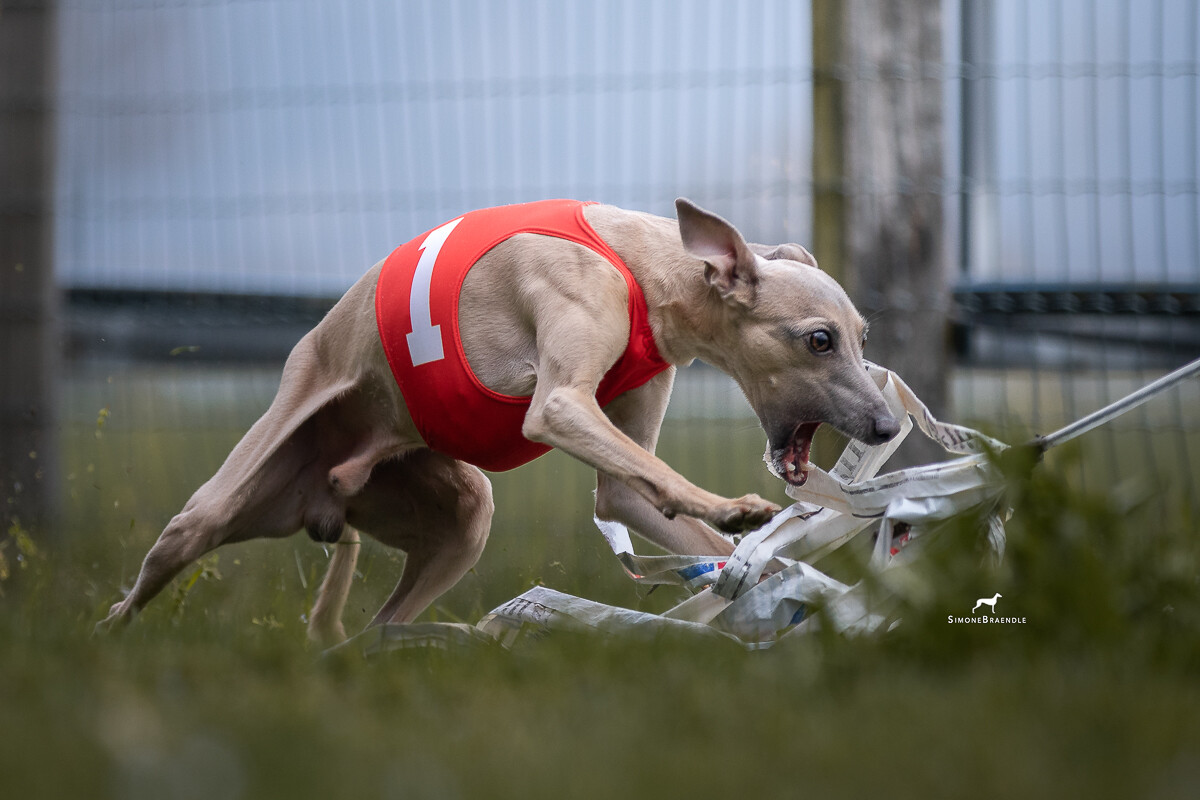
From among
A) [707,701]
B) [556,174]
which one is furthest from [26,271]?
[707,701]

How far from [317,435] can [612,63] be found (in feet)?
6.79

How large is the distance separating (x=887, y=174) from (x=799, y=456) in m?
1.64

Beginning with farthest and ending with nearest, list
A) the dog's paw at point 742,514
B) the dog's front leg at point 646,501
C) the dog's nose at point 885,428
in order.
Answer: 1. the dog's front leg at point 646,501
2. the dog's nose at point 885,428
3. the dog's paw at point 742,514

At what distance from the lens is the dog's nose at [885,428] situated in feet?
8.82

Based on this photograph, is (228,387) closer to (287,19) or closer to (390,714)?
(287,19)

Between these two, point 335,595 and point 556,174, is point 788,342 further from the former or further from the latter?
point 556,174

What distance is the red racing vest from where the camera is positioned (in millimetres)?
2834

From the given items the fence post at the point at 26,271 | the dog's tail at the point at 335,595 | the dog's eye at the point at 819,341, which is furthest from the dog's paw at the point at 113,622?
the dog's eye at the point at 819,341

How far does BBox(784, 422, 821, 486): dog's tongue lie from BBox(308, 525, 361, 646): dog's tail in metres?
1.37

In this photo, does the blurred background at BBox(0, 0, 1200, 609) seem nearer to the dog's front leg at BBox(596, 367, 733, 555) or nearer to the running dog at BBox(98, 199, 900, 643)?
the dog's front leg at BBox(596, 367, 733, 555)

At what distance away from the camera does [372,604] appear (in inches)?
152

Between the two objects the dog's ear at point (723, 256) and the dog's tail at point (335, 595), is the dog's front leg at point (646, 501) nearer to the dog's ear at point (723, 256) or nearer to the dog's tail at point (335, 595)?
the dog's ear at point (723, 256)

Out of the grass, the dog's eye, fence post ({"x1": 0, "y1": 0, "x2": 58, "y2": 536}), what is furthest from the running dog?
fence post ({"x1": 0, "y1": 0, "x2": 58, "y2": 536})

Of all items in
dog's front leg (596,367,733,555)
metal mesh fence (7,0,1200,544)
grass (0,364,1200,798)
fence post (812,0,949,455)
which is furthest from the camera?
metal mesh fence (7,0,1200,544)
